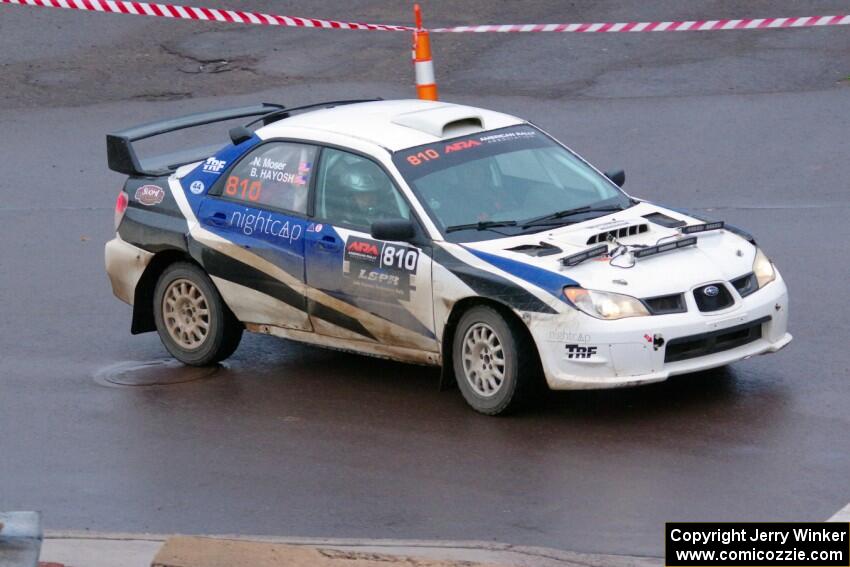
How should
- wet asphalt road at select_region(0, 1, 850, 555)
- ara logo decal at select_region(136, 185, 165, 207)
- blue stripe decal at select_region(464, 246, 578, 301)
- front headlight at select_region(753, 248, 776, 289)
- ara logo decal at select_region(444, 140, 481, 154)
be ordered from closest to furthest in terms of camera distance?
1. wet asphalt road at select_region(0, 1, 850, 555)
2. blue stripe decal at select_region(464, 246, 578, 301)
3. front headlight at select_region(753, 248, 776, 289)
4. ara logo decal at select_region(444, 140, 481, 154)
5. ara logo decal at select_region(136, 185, 165, 207)

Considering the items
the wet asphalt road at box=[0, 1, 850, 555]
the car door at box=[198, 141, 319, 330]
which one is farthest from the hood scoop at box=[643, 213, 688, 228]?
the car door at box=[198, 141, 319, 330]

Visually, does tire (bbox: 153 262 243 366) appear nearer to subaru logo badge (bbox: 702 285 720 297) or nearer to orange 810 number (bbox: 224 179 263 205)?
orange 810 number (bbox: 224 179 263 205)

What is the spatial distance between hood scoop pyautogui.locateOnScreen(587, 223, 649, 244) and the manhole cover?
2.84 meters

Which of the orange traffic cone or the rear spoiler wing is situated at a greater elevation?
the orange traffic cone

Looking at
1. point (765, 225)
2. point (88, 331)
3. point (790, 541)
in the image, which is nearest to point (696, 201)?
point (765, 225)

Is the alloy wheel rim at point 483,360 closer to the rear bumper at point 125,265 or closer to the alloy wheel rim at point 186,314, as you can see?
the alloy wheel rim at point 186,314

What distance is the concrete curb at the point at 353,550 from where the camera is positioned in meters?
6.72

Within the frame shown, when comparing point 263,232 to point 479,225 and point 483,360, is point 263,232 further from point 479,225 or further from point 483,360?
point 483,360

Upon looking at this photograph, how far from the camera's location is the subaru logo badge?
27.9ft

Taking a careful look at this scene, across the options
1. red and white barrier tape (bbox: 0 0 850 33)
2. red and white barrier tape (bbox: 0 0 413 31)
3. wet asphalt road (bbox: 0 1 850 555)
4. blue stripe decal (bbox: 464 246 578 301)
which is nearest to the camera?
wet asphalt road (bbox: 0 1 850 555)

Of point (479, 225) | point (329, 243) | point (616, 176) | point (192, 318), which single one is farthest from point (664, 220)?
point (192, 318)

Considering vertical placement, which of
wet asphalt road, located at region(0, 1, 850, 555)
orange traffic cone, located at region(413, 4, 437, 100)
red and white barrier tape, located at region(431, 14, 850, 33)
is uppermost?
red and white barrier tape, located at region(431, 14, 850, 33)

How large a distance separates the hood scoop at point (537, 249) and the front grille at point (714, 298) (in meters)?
0.81

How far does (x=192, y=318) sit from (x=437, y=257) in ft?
7.14
